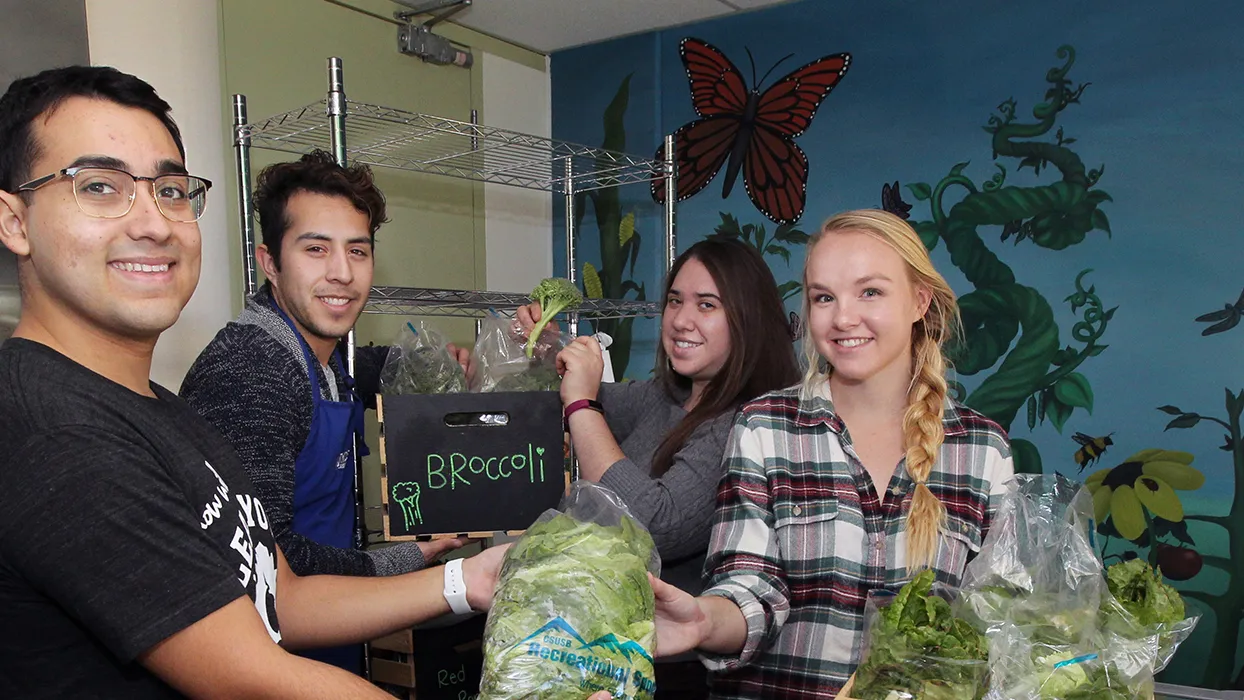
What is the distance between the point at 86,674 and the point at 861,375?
1.26m

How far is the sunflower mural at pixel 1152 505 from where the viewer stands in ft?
9.12

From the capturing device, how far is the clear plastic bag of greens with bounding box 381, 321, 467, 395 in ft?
6.45

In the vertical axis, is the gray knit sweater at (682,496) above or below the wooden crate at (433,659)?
above

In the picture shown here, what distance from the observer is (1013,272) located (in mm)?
3041

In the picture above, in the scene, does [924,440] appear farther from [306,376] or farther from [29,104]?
[29,104]

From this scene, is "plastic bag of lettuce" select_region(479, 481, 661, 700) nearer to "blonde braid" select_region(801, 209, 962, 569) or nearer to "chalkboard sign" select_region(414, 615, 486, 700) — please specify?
"blonde braid" select_region(801, 209, 962, 569)

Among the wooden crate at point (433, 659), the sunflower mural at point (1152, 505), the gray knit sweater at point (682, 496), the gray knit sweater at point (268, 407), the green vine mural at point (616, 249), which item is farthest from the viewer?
the green vine mural at point (616, 249)

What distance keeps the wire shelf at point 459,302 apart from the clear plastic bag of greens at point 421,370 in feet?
0.67

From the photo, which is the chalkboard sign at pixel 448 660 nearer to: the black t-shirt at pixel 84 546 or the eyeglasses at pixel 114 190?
the black t-shirt at pixel 84 546

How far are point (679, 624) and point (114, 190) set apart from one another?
97 centimetres

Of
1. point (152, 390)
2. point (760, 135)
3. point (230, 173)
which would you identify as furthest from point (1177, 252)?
point (230, 173)

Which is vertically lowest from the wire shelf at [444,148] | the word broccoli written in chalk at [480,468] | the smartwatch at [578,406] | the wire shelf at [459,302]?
the word broccoli written in chalk at [480,468]

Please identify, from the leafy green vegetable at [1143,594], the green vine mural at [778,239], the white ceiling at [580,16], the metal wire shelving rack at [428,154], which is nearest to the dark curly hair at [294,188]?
the metal wire shelving rack at [428,154]

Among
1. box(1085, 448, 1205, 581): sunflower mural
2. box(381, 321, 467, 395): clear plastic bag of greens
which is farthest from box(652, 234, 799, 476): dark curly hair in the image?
box(1085, 448, 1205, 581): sunflower mural
